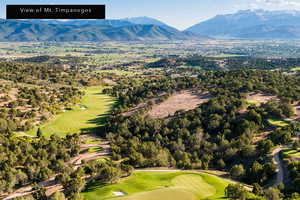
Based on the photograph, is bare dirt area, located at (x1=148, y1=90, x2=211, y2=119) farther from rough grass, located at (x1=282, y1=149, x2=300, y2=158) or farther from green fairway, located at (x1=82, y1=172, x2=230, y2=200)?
green fairway, located at (x1=82, y1=172, x2=230, y2=200)

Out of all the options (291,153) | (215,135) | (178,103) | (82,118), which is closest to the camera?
(291,153)

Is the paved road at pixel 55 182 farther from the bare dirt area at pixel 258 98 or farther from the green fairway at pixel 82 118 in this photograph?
the bare dirt area at pixel 258 98

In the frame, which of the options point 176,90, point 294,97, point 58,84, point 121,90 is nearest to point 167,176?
point 294,97

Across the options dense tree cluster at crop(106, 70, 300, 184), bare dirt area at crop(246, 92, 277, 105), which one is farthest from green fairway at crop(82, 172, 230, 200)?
bare dirt area at crop(246, 92, 277, 105)

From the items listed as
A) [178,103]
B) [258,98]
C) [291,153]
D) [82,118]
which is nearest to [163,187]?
[291,153]

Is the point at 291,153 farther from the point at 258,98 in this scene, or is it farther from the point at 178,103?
the point at 178,103
